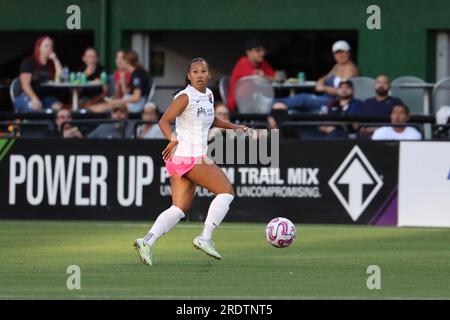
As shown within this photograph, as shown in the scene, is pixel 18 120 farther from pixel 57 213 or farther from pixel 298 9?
pixel 298 9

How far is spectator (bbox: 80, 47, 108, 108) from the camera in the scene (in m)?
25.0

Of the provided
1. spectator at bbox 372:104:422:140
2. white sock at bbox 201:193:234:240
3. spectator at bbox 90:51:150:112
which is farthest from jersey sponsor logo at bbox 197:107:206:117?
spectator at bbox 90:51:150:112

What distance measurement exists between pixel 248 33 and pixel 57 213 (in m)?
8.47

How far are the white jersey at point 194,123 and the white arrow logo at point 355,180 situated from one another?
589cm

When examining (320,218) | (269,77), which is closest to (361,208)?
(320,218)

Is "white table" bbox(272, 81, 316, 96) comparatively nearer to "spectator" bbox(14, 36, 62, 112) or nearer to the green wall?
the green wall

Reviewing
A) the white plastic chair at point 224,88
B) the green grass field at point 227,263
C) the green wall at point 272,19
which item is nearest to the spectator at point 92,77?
Result: the green wall at point 272,19

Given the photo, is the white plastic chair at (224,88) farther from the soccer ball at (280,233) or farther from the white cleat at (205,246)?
the white cleat at (205,246)

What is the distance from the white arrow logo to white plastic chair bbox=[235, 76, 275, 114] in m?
2.80

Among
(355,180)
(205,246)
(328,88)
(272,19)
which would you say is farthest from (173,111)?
(272,19)

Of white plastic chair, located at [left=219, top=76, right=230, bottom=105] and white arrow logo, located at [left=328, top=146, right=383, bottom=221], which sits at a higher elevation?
white plastic chair, located at [left=219, top=76, right=230, bottom=105]

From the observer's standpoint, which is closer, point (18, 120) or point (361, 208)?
point (361, 208)

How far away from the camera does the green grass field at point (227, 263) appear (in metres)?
12.8
